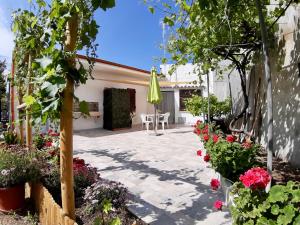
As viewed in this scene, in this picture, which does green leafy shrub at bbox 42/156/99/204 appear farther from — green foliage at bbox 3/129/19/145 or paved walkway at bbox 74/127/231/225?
green foliage at bbox 3/129/19/145

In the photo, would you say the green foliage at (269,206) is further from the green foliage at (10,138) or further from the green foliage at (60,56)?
the green foliage at (10,138)

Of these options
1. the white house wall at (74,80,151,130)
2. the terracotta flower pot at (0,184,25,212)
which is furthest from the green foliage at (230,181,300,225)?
the white house wall at (74,80,151,130)

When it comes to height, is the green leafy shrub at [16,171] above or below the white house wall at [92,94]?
below

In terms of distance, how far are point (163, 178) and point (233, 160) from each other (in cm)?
220

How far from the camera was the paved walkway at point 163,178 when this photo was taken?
13.3 ft

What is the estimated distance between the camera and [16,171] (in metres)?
4.39

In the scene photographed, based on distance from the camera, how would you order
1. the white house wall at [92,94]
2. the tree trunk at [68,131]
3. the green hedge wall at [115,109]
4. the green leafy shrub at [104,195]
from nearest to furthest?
1. the tree trunk at [68,131]
2. the green leafy shrub at [104,195]
3. the white house wall at [92,94]
4. the green hedge wall at [115,109]

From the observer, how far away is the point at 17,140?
25.9 ft

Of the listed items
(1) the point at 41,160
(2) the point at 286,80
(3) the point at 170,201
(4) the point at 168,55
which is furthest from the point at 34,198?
(2) the point at 286,80

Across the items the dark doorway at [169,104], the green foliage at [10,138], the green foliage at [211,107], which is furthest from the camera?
the dark doorway at [169,104]

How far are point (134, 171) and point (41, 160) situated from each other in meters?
2.59

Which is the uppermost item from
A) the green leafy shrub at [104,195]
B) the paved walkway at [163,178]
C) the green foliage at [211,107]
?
the green foliage at [211,107]

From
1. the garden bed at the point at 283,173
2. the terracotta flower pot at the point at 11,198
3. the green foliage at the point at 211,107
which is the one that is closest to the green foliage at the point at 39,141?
the terracotta flower pot at the point at 11,198

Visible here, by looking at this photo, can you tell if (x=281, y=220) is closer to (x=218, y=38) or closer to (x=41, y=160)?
(x=41, y=160)
